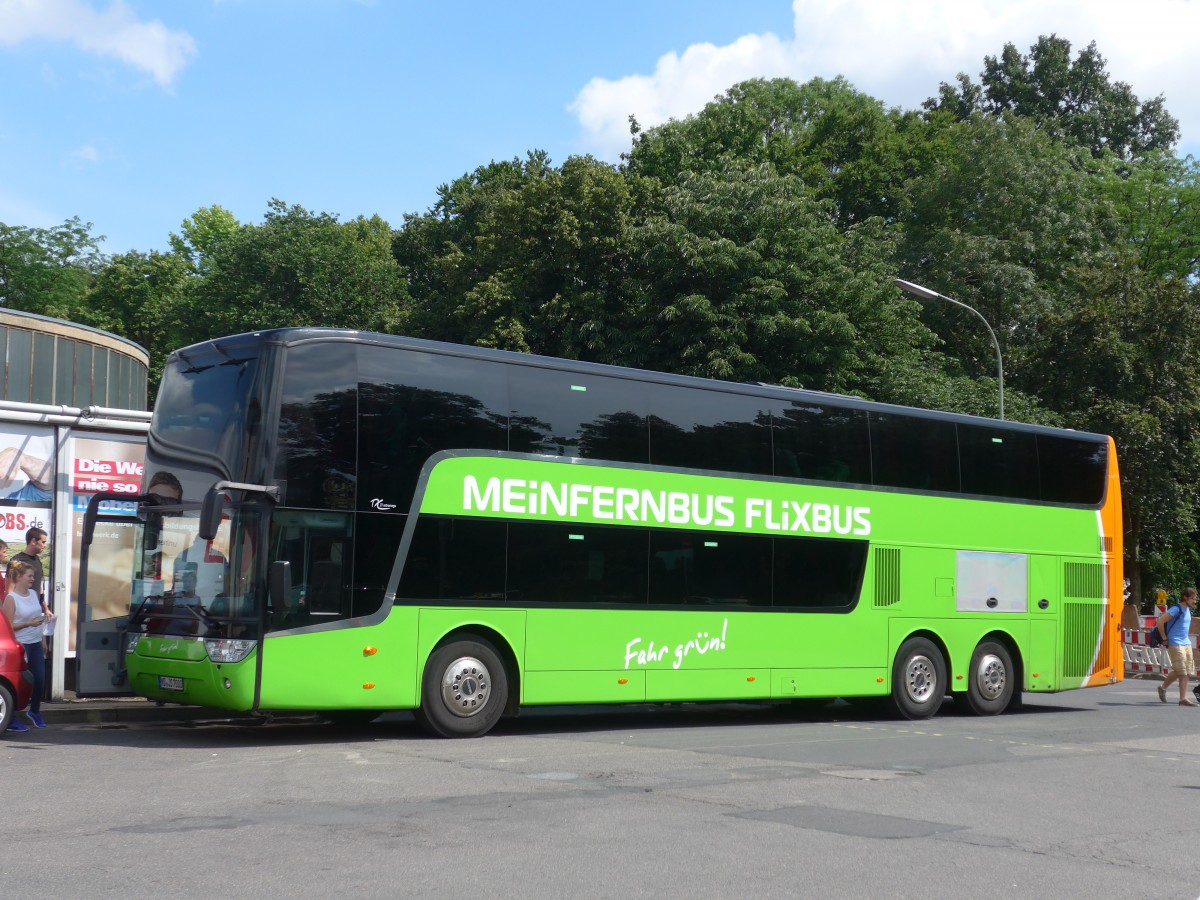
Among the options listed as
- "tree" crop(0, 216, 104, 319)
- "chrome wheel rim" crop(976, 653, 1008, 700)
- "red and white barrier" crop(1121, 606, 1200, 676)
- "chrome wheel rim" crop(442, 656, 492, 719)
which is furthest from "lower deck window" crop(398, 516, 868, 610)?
"tree" crop(0, 216, 104, 319)

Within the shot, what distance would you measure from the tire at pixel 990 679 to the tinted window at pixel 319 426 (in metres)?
9.79

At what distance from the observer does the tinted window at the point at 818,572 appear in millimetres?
16547

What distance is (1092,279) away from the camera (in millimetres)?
40000

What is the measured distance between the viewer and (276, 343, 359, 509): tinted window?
12.7m

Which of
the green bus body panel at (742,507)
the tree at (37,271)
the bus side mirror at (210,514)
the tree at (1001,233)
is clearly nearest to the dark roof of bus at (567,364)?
the green bus body panel at (742,507)

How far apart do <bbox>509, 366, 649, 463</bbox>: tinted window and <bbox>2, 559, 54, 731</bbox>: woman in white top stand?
4964mm

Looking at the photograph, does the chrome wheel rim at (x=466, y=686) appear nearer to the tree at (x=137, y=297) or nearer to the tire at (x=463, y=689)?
the tire at (x=463, y=689)

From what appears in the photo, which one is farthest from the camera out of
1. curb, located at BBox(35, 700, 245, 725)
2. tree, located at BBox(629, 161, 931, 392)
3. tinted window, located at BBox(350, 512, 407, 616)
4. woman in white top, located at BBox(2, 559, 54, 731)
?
tree, located at BBox(629, 161, 931, 392)

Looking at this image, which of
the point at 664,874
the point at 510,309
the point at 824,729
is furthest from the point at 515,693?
the point at 510,309

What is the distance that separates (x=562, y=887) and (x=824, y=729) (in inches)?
396

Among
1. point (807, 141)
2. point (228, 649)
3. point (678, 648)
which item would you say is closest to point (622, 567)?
point (678, 648)

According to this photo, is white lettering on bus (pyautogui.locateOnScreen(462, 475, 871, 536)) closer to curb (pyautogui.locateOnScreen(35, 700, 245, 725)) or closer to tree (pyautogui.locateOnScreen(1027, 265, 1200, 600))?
curb (pyautogui.locateOnScreen(35, 700, 245, 725))

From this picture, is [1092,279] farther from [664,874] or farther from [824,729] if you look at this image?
[664,874]

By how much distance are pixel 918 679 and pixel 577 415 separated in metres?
6.47
